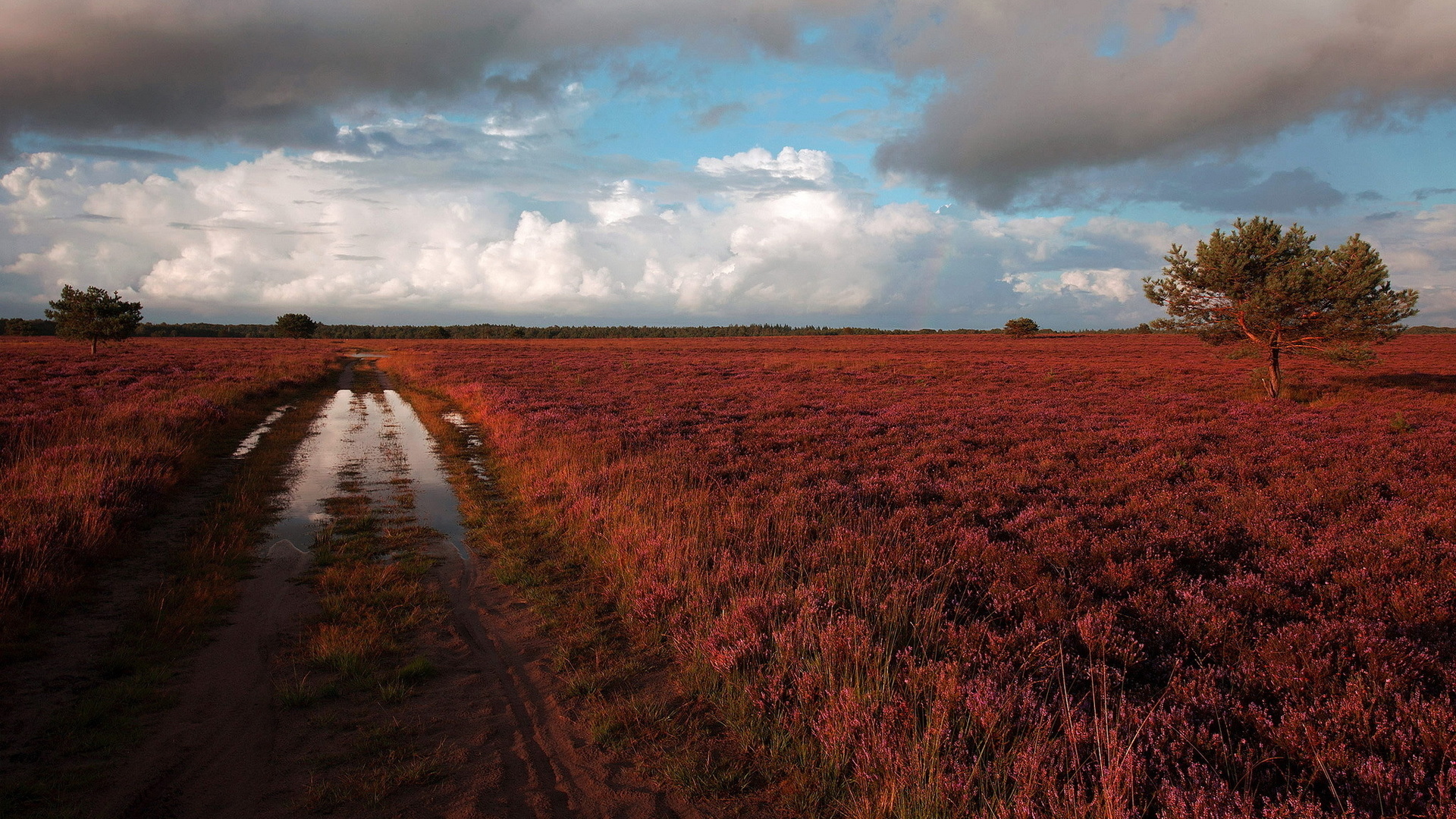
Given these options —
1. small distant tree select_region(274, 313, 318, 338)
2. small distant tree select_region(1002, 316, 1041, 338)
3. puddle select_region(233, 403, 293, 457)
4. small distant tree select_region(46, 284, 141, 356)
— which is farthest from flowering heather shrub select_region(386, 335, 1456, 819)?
small distant tree select_region(274, 313, 318, 338)

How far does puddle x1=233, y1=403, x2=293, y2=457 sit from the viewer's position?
1595cm

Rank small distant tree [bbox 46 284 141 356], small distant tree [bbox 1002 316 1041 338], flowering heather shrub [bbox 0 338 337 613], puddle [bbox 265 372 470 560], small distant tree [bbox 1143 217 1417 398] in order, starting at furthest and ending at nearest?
small distant tree [bbox 1002 316 1041 338] < small distant tree [bbox 46 284 141 356] < small distant tree [bbox 1143 217 1417 398] < puddle [bbox 265 372 470 560] < flowering heather shrub [bbox 0 338 337 613]

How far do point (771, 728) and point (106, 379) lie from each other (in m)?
38.9

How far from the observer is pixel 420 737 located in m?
4.68

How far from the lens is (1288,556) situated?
7.48m

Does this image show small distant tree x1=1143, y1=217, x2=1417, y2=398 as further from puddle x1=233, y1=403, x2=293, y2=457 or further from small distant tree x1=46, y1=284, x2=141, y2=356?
small distant tree x1=46, y1=284, x2=141, y2=356

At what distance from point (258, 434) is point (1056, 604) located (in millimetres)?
22094

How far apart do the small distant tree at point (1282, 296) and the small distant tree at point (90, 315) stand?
7433cm

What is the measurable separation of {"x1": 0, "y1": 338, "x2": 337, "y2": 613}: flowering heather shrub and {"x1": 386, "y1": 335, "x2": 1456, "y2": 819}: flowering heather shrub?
19.5 ft

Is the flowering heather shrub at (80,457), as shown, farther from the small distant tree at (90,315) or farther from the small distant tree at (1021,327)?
the small distant tree at (1021,327)

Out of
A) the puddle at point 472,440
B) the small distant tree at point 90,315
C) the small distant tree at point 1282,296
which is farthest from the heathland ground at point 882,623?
the small distant tree at point 90,315

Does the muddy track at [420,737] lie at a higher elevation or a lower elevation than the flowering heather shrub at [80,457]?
lower

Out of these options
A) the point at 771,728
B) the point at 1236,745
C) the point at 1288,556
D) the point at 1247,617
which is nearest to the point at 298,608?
the point at 771,728

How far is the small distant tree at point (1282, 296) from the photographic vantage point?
866 inches
